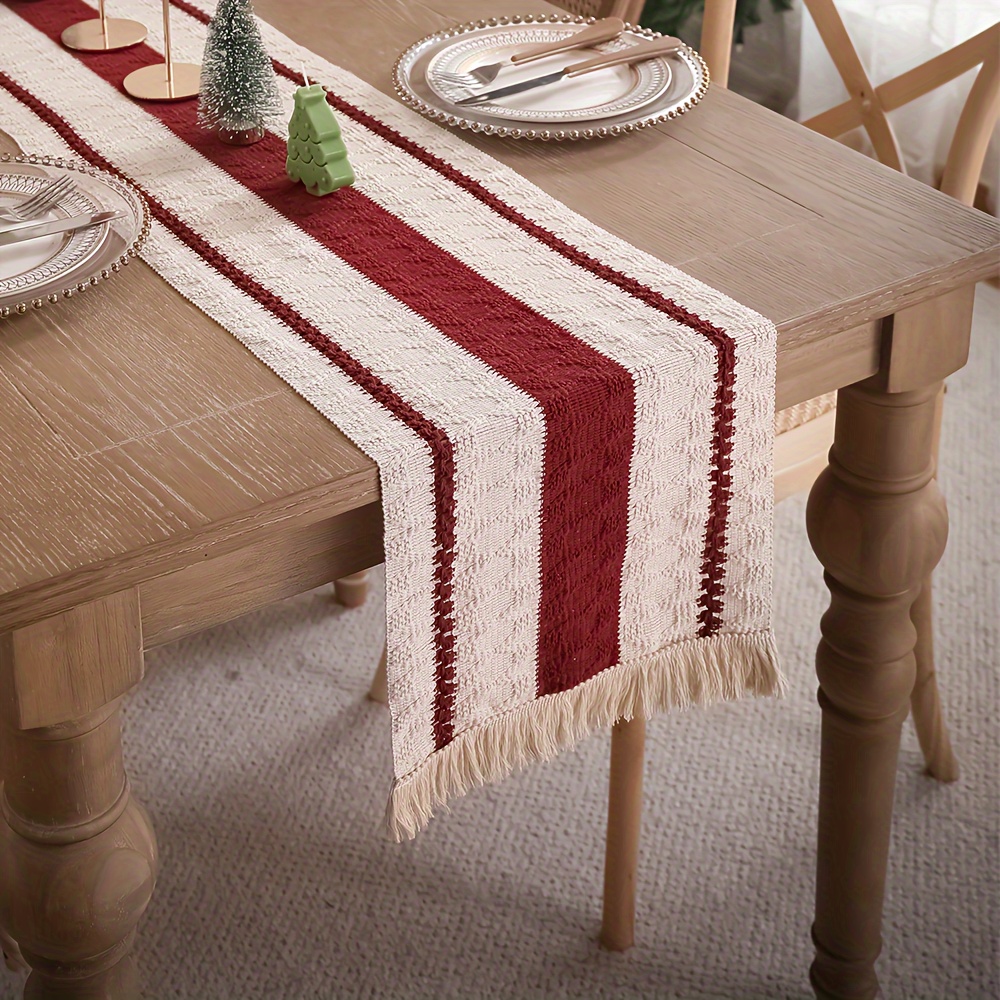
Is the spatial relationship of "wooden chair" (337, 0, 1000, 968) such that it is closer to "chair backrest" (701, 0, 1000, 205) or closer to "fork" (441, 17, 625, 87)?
"chair backrest" (701, 0, 1000, 205)

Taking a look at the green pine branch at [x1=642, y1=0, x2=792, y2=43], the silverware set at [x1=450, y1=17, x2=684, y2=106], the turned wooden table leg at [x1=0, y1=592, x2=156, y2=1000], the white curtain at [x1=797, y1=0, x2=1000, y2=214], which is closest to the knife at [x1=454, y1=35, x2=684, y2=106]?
the silverware set at [x1=450, y1=17, x2=684, y2=106]

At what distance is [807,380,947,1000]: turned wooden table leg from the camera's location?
1.05m

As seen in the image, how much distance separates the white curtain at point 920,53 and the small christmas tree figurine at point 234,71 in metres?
1.76

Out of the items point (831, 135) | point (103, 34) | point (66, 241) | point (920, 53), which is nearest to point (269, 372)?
point (66, 241)

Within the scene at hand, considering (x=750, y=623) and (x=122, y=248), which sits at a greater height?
(x=122, y=248)

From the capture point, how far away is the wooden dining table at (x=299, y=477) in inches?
28.8

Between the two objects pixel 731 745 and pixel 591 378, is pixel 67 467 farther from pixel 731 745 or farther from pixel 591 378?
pixel 731 745

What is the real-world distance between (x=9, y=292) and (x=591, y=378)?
15.4 inches

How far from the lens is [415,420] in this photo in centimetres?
78

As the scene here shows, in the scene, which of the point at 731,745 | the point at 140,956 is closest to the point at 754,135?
the point at 731,745

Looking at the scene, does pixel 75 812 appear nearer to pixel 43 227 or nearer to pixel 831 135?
pixel 43 227

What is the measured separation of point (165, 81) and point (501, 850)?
0.89 metres

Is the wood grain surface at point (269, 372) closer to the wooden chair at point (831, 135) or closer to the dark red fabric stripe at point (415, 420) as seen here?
the dark red fabric stripe at point (415, 420)

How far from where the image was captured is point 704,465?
36.0 inches
